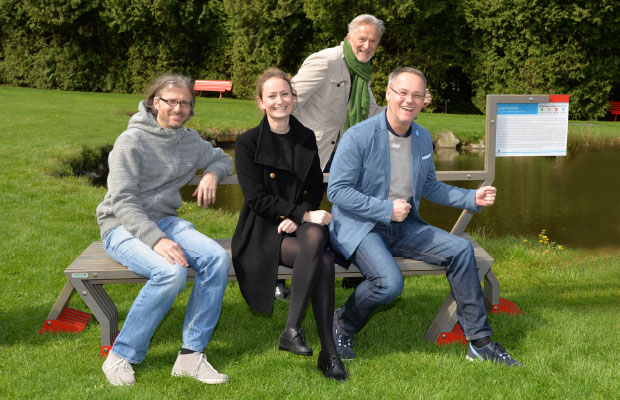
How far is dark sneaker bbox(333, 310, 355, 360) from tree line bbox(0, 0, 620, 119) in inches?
827

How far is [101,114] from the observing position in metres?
19.9

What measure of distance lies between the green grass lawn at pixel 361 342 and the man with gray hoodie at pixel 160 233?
232 millimetres

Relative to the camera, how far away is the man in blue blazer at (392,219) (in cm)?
370

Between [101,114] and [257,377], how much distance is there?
18.0 metres

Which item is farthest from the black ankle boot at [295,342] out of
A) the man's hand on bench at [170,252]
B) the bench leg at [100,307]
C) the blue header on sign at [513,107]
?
the blue header on sign at [513,107]

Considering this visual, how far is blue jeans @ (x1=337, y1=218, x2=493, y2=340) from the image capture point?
368 centimetres

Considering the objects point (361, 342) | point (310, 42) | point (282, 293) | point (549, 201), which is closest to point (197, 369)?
point (361, 342)

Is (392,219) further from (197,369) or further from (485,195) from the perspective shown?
(197,369)

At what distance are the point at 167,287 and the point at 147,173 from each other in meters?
0.78

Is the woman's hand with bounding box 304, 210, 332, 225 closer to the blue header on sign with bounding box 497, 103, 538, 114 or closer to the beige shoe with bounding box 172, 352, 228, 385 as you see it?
the beige shoe with bounding box 172, 352, 228, 385

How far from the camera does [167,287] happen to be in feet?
11.2

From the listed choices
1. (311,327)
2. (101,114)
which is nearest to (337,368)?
(311,327)

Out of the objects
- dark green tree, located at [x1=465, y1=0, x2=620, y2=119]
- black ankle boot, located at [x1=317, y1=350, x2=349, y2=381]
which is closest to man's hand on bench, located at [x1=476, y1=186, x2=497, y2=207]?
black ankle boot, located at [x1=317, y1=350, x2=349, y2=381]

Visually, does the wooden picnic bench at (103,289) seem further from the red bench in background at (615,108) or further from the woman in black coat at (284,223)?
the red bench in background at (615,108)
